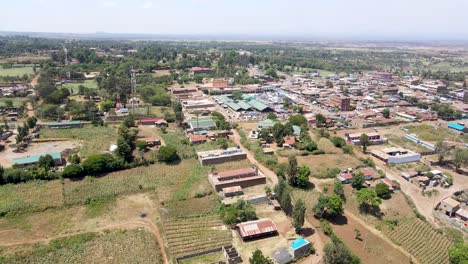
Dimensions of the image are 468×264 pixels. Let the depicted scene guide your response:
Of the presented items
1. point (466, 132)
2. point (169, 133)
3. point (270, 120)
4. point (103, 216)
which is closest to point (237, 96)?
point (270, 120)

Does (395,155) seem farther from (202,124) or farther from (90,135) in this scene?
(90,135)

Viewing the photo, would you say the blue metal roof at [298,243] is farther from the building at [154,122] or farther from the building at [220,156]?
the building at [154,122]

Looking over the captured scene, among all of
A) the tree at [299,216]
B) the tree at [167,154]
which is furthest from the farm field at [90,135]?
the tree at [299,216]

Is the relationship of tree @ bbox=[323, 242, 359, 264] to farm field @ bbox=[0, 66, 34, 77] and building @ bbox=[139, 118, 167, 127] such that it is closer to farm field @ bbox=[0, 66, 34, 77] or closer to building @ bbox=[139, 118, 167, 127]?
building @ bbox=[139, 118, 167, 127]

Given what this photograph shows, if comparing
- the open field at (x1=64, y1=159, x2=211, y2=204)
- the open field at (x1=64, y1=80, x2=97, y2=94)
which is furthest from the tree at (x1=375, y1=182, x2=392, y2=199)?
the open field at (x1=64, y1=80, x2=97, y2=94)

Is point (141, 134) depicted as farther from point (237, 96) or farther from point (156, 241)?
point (237, 96)

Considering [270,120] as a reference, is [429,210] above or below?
below
